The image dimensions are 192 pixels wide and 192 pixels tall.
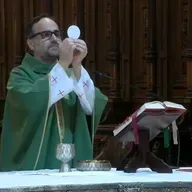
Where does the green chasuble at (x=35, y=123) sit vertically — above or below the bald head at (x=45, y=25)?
below

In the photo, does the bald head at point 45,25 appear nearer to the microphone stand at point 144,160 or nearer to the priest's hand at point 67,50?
the priest's hand at point 67,50

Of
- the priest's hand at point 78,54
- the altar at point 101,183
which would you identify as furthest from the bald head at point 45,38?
the altar at point 101,183

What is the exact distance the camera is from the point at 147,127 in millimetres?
2684

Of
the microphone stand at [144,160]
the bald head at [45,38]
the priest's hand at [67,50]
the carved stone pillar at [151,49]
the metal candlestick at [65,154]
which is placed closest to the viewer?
the microphone stand at [144,160]

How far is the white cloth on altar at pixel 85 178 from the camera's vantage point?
7.29 feet

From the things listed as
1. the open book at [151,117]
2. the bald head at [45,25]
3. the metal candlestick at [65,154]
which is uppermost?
the bald head at [45,25]

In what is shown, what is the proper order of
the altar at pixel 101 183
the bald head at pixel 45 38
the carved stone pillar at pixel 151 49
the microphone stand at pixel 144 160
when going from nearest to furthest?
the altar at pixel 101 183
the microphone stand at pixel 144 160
the bald head at pixel 45 38
the carved stone pillar at pixel 151 49

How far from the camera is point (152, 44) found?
6.69 m

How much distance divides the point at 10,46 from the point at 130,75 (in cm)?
178

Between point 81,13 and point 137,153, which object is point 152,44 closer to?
point 81,13

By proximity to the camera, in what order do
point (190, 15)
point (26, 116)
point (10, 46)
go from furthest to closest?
point (10, 46) → point (190, 15) → point (26, 116)

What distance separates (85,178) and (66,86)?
0.91 meters

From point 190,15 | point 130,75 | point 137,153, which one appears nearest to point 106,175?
point 137,153

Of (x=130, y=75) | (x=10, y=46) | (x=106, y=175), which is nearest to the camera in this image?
Result: (x=106, y=175)
